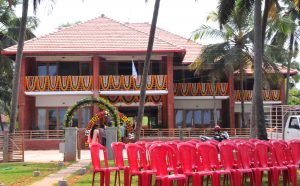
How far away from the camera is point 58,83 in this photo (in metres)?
29.9

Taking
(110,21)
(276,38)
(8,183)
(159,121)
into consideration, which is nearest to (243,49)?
(276,38)

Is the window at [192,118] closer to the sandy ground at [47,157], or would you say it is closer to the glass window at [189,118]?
the glass window at [189,118]

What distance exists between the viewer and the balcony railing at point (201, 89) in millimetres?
32156

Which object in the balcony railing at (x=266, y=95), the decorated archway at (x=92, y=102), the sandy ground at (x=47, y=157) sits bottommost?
the sandy ground at (x=47, y=157)

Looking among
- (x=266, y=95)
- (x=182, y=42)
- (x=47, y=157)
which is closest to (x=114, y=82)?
(x=182, y=42)

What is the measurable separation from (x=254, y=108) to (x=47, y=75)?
17.3m

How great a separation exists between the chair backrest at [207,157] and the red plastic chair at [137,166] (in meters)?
0.98

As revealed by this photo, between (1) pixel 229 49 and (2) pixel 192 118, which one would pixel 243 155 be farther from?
(2) pixel 192 118

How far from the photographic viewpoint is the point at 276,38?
33.1m

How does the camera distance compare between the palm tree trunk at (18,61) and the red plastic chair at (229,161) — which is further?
the palm tree trunk at (18,61)

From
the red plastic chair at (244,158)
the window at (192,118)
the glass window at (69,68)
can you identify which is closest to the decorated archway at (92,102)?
the glass window at (69,68)

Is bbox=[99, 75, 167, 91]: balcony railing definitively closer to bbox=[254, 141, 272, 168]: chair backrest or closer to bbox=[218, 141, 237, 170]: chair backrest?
bbox=[254, 141, 272, 168]: chair backrest

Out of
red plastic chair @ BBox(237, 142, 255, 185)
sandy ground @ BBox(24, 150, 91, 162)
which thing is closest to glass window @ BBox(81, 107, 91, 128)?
sandy ground @ BBox(24, 150, 91, 162)

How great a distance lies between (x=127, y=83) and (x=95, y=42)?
136 inches
